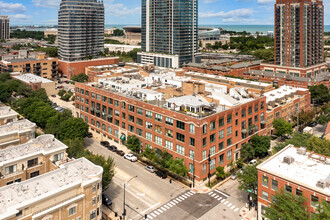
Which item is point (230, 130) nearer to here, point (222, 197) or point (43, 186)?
point (222, 197)

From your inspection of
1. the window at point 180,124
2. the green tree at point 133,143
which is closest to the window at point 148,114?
the green tree at point 133,143

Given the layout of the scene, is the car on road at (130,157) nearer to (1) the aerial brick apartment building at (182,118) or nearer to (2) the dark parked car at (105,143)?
(1) the aerial brick apartment building at (182,118)

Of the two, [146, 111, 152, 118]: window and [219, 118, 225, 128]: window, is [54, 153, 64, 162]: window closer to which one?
[146, 111, 152, 118]: window

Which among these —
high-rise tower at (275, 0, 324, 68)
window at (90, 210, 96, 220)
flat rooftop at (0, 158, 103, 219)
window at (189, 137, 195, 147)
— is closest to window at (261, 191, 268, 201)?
window at (189, 137, 195, 147)

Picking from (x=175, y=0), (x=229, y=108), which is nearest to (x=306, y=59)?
(x=175, y=0)

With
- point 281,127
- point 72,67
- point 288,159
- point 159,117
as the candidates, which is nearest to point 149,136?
point 159,117
